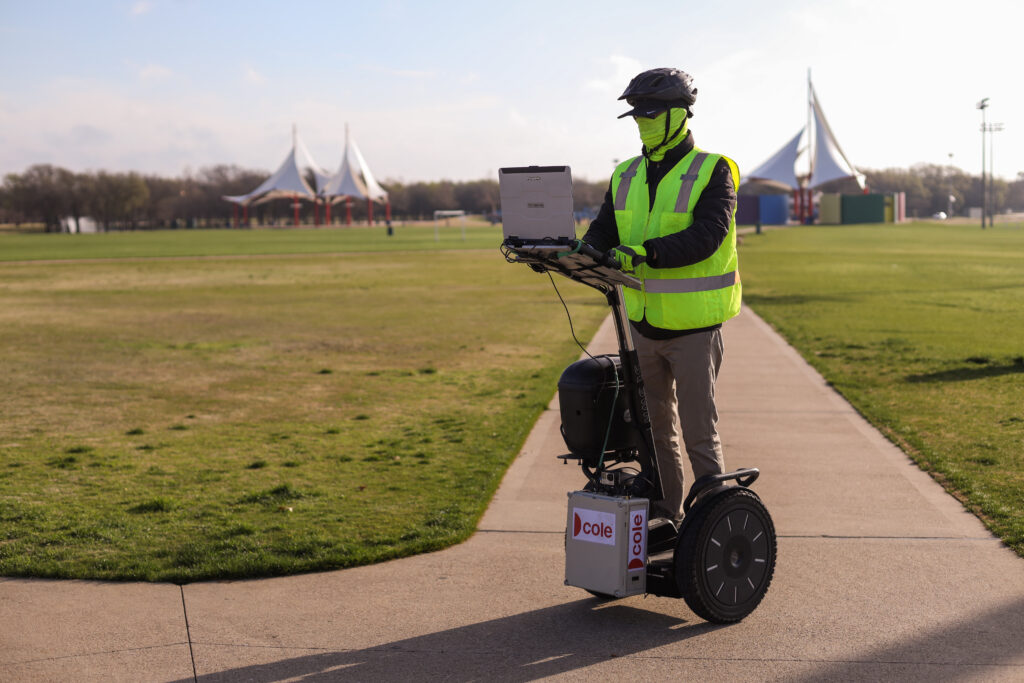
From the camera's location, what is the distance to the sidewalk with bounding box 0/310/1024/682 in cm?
411

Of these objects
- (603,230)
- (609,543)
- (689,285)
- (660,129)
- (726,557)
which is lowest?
(726,557)

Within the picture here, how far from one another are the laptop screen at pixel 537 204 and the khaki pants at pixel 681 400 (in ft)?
2.42

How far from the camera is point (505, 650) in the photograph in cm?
428

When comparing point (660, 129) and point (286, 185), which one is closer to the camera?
point (660, 129)

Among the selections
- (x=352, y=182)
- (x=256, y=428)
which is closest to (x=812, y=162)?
(x=352, y=182)

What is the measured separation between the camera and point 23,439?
923cm

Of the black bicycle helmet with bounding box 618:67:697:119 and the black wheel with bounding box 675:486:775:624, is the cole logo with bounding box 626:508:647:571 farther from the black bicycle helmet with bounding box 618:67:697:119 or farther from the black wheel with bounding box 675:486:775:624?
the black bicycle helmet with bounding box 618:67:697:119

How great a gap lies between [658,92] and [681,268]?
2.30 ft

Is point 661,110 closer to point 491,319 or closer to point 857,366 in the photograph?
point 857,366

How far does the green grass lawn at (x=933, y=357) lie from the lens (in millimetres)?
7578

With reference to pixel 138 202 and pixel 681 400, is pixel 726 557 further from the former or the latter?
pixel 138 202

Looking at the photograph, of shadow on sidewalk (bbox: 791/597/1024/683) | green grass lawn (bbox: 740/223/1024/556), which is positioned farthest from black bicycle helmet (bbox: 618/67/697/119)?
green grass lawn (bbox: 740/223/1024/556)

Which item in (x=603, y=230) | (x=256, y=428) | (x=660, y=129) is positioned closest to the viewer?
(x=660, y=129)

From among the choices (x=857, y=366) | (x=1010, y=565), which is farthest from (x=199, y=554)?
(x=857, y=366)
